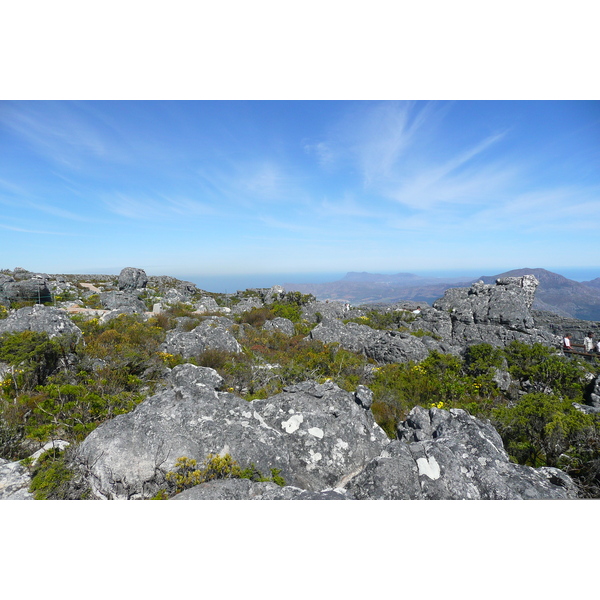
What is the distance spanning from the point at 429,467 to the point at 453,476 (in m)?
0.30

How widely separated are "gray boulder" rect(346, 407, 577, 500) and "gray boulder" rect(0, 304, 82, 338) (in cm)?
979

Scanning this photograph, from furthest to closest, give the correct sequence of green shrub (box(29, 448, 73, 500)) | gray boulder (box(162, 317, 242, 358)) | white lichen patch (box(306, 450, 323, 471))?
gray boulder (box(162, 317, 242, 358)), white lichen patch (box(306, 450, 323, 471)), green shrub (box(29, 448, 73, 500))

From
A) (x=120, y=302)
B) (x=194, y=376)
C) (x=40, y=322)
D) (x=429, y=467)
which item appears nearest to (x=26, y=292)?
(x=120, y=302)

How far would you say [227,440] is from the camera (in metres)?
4.30

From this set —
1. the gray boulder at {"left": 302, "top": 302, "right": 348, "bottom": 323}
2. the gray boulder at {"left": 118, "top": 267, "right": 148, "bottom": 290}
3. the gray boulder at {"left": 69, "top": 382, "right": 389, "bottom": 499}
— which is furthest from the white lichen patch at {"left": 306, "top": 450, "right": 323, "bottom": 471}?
the gray boulder at {"left": 118, "top": 267, "right": 148, "bottom": 290}

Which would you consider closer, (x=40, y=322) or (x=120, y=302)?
(x=40, y=322)

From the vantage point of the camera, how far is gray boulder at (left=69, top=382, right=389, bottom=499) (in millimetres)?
3862

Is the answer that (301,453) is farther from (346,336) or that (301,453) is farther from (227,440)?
(346,336)

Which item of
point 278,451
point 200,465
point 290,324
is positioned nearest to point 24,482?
point 200,465

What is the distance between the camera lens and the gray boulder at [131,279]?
3225cm

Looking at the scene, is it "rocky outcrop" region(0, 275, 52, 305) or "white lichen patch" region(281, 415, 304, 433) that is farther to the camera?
"rocky outcrop" region(0, 275, 52, 305)

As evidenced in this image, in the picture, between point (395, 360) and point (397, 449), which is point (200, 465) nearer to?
point (397, 449)

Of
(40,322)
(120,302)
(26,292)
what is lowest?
(120,302)

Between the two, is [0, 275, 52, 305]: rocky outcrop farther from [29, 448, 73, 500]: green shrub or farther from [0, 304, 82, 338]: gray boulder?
[29, 448, 73, 500]: green shrub
